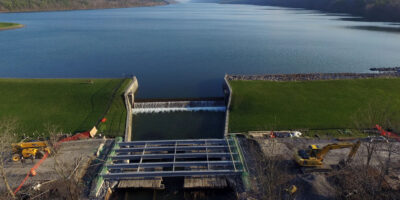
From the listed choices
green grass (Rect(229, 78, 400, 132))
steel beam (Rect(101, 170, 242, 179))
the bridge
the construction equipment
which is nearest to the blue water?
green grass (Rect(229, 78, 400, 132))

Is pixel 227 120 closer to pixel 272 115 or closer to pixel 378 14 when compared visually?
pixel 272 115

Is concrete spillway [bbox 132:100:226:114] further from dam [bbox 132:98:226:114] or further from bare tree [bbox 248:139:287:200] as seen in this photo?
bare tree [bbox 248:139:287:200]

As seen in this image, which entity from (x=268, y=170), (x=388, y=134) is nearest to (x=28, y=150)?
(x=268, y=170)

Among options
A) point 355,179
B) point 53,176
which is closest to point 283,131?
point 355,179

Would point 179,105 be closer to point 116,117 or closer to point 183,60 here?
point 116,117

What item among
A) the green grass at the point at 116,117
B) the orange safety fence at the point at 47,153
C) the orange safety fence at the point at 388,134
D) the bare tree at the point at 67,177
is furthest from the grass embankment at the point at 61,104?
the orange safety fence at the point at 388,134

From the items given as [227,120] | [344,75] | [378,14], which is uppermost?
[378,14]

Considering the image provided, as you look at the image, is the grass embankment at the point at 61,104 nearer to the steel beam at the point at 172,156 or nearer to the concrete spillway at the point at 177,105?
the concrete spillway at the point at 177,105
